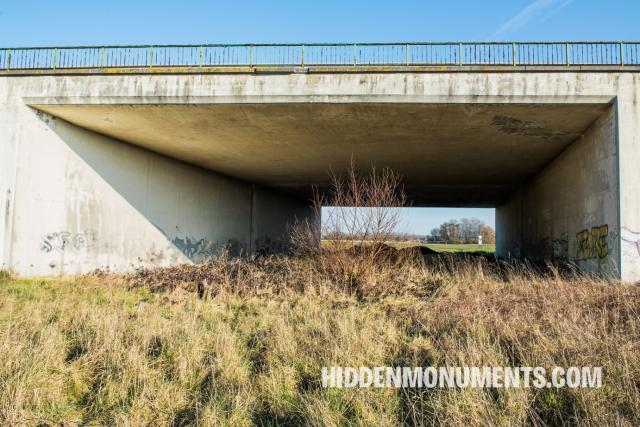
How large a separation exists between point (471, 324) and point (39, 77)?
11.4 m

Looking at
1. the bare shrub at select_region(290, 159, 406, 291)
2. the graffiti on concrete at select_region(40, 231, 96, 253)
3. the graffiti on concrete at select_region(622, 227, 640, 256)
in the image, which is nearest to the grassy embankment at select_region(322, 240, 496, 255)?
the bare shrub at select_region(290, 159, 406, 291)

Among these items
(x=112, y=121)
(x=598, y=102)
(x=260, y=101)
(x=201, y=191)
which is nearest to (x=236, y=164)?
(x=201, y=191)

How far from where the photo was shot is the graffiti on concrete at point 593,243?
10.4 metres

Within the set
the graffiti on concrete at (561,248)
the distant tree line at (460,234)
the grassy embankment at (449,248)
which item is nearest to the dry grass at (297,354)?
the grassy embankment at (449,248)

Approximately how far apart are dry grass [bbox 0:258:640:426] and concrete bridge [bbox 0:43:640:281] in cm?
337

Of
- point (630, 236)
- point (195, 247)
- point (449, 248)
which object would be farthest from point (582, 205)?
point (449, 248)

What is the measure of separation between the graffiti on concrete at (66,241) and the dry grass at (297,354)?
3117 millimetres

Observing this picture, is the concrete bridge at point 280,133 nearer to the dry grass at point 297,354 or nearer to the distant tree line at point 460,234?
the dry grass at point 297,354

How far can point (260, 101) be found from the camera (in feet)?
34.6

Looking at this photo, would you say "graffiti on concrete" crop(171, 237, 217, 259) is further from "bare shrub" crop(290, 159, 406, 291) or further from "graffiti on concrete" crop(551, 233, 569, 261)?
"graffiti on concrete" crop(551, 233, 569, 261)

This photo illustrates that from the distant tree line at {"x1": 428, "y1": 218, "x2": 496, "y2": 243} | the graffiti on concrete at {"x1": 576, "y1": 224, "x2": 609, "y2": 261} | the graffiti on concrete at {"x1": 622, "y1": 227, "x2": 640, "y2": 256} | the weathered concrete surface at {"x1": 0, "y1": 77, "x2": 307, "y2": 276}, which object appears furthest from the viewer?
the distant tree line at {"x1": 428, "y1": 218, "x2": 496, "y2": 243}

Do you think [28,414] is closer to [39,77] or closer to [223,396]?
[223,396]

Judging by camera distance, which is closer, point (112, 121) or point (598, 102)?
point (598, 102)

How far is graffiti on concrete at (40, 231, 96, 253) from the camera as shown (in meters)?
11.2
